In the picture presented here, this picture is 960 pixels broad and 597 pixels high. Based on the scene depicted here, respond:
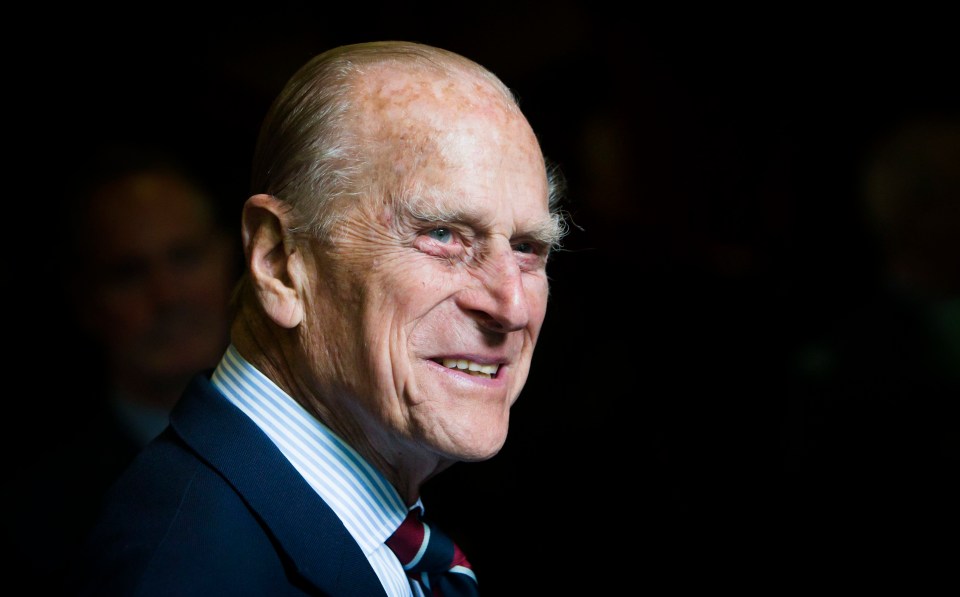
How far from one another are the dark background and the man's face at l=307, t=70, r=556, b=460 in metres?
1.24

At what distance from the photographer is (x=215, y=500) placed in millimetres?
1368

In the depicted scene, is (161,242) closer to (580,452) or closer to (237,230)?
(237,230)

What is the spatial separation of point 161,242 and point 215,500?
4.45 ft

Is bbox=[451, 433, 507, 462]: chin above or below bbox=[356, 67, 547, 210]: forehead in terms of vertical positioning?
below

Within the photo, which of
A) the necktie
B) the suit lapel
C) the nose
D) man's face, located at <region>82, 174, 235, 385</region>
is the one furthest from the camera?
man's face, located at <region>82, 174, 235, 385</region>

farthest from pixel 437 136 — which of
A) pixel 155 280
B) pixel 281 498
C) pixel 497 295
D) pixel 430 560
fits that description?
pixel 155 280

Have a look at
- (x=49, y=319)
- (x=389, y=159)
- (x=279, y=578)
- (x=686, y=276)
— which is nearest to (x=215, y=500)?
(x=279, y=578)

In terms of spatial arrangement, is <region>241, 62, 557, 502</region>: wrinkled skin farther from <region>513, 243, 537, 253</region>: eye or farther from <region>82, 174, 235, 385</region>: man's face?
<region>82, 174, 235, 385</region>: man's face

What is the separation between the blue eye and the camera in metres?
1.50

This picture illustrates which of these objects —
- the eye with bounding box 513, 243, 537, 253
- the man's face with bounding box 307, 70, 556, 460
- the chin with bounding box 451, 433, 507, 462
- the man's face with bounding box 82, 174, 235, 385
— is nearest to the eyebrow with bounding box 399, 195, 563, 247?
the man's face with bounding box 307, 70, 556, 460

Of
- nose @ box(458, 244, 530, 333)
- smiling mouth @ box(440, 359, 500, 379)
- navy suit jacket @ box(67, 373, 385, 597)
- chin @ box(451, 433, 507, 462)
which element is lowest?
navy suit jacket @ box(67, 373, 385, 597)

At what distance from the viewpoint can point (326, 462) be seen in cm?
152

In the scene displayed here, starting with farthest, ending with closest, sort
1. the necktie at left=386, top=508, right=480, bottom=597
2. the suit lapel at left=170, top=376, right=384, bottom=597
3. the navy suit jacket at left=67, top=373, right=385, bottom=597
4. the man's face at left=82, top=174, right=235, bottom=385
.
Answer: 1. the man's face at left=82, top=174, right=235, bottom=385
2. the necktie at left=386, top=508, right=480, bottom=597
3. the suit lapel at left=170, top=376, right=384, bottom=597
4. the navy suit jacket at left=67, top=373, right=385, bottom=597

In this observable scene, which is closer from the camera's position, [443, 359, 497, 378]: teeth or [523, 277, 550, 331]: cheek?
[443, 359, 497, 378]: teeth
